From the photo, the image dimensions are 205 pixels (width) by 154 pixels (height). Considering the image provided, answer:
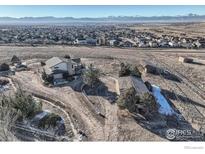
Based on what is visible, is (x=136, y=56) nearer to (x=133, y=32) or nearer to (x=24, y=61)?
(x=24, y=61)

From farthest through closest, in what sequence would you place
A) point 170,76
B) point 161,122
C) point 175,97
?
1. point 170,76
2. point 175,97
3. point 161,122

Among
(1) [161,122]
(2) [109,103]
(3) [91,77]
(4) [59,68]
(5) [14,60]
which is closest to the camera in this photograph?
(1) [161,122]

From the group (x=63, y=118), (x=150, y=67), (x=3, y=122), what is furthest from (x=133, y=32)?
(x=3, y=122)

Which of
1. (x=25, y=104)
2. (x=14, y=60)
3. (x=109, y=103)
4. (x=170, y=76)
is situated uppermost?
(x=14, y=60)

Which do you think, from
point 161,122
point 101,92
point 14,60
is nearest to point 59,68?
point 101,92

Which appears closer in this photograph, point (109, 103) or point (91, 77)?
point (109, 103)

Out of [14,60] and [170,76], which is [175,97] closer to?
[170,76]

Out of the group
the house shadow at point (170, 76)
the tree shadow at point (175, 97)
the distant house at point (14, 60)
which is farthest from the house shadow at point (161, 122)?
the distant house at point (14, 60)
